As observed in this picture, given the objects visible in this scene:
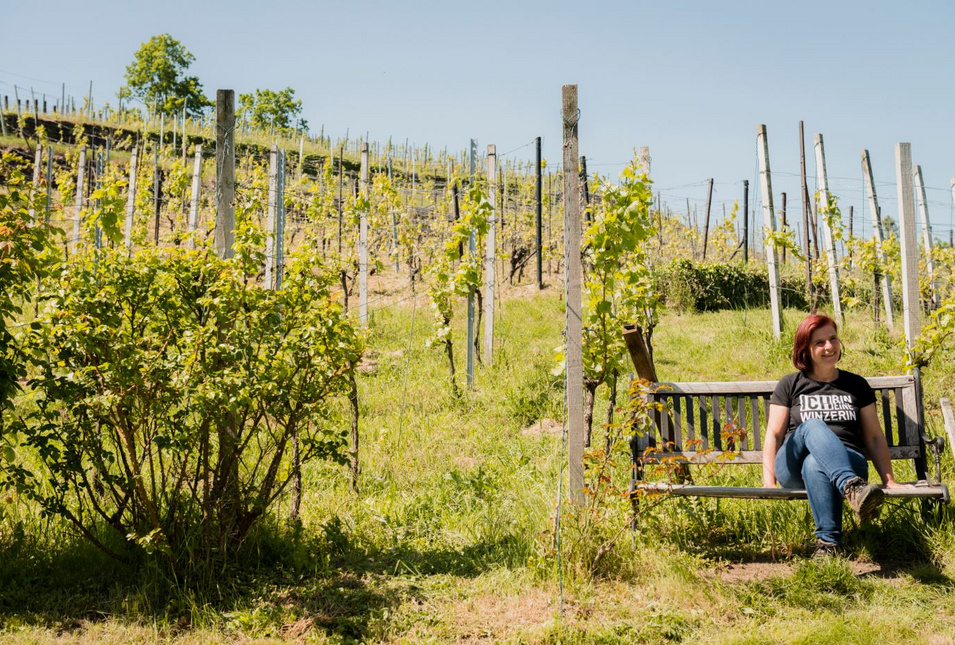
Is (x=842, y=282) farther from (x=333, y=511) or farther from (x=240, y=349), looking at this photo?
(x=240, y=349)

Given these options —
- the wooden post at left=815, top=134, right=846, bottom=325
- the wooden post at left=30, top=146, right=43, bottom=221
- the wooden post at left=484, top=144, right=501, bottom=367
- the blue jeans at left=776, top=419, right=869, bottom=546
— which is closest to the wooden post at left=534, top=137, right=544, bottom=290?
the wooden post at left=484, top=144, right=501, bottom=367

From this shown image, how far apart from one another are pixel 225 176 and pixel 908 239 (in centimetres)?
467

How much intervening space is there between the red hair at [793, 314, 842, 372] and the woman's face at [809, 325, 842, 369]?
2 cm

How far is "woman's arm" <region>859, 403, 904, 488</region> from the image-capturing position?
12.0ft

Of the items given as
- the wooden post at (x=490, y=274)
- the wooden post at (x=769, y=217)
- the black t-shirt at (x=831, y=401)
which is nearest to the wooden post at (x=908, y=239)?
the black t-shirt at (x=831, y=401)

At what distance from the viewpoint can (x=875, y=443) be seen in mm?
3705

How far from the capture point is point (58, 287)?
329 cm

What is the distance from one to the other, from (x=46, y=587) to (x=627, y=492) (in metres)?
2.75

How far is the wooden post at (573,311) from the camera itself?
142 inches

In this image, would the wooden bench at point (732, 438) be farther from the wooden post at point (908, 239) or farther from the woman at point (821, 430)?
the wooden post at point (908, 239)

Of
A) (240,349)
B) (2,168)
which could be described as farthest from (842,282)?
(2,168)

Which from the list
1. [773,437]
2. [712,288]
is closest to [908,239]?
[773,437]

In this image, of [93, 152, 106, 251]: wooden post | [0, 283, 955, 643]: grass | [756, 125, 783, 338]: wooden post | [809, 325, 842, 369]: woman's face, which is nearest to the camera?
[0, 283, 955, 643]: grass

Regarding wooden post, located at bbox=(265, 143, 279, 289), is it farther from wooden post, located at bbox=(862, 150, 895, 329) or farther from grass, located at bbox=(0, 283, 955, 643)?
wooden post, located at bbox=(862, 150, 895, 329)
